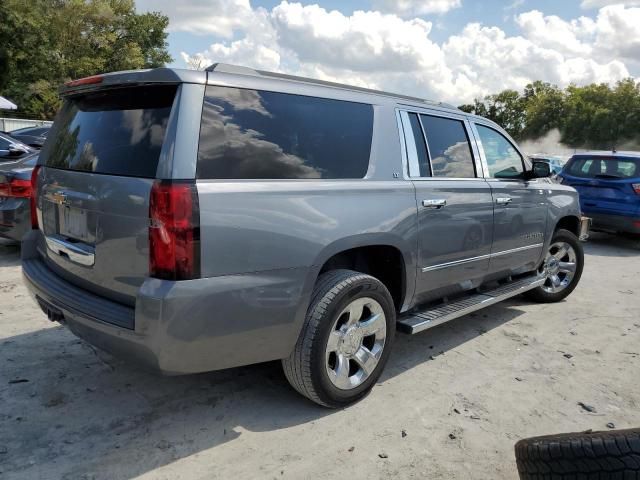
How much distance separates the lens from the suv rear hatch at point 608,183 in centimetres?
894

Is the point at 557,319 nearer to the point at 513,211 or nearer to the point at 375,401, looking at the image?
the point at 513,211

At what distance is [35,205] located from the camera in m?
3.49

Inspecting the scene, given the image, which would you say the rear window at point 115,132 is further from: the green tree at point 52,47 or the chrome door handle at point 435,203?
the green tree at point 52,47

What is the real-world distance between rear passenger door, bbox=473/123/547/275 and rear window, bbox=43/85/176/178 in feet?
9.24

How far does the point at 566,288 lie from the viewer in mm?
5719

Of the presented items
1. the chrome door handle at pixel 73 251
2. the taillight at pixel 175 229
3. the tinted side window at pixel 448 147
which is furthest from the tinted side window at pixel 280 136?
the chrome door handle at pixel 73 251

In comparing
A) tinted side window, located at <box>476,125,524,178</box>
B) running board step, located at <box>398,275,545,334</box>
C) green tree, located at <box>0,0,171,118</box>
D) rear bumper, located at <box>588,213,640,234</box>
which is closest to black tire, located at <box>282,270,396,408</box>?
running board step, located at <box>398,275,545,334</box>

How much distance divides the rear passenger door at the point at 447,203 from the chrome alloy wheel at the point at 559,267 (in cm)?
166

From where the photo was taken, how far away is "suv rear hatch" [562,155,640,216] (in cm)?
894

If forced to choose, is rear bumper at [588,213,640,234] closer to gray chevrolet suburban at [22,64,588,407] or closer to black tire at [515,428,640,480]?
gray chevrolet suburban at [22,64,588,407]

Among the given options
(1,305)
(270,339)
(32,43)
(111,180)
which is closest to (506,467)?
(270,339)

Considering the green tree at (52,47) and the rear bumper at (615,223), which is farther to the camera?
the green tree at (52,47)

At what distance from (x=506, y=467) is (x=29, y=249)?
3.22m

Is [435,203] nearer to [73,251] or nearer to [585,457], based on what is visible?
[585,457]
